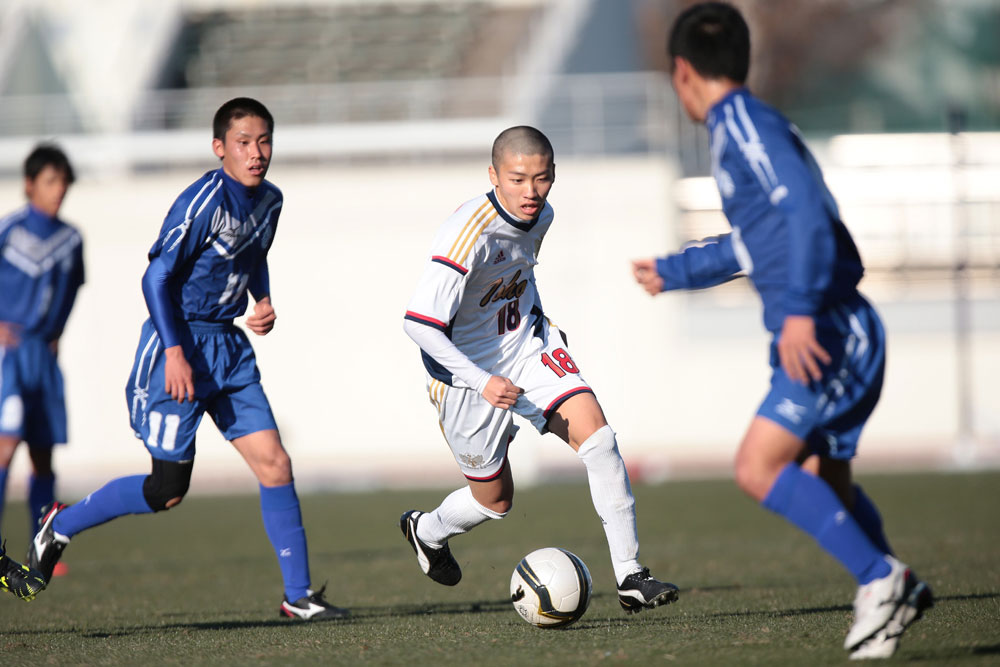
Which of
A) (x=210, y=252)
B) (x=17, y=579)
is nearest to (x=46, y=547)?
(x=17, y=579)

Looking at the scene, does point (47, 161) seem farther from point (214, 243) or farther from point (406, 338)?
Result: point (406, 338)

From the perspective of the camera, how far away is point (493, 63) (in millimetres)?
27859

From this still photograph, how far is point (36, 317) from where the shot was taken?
866 cm

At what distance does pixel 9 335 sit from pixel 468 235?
14.3 feet

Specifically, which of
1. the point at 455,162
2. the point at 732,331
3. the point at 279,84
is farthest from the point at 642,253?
the point at 279,84

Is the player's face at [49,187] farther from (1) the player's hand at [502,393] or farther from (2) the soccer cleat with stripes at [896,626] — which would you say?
(2) the soccer cleat with stripes at [896,626]

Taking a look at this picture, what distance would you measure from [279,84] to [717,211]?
1040cm

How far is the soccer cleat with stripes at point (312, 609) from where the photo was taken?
6176 millimetres

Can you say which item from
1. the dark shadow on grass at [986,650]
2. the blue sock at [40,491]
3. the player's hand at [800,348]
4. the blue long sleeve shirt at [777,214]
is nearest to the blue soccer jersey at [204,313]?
the blue long sleeve shirt at [777,214]

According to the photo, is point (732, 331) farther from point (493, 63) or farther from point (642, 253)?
point (493, 63)

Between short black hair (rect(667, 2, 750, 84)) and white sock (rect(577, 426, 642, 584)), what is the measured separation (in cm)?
184

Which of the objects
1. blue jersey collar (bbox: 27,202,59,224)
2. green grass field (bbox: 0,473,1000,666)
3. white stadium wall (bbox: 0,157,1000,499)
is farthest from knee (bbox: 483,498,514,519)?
white stadium wall (bbox: 0,157,1000,499)

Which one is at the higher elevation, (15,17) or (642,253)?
(15,17)

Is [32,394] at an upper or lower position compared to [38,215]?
lower
